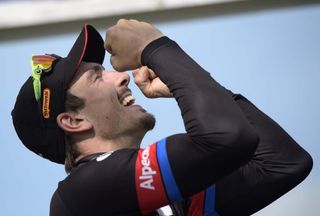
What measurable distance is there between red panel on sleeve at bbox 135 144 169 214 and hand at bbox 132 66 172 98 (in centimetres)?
26

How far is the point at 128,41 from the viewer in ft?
3.16

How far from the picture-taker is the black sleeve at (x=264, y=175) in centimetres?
105

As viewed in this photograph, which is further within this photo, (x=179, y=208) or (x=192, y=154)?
(x=179, y=208)

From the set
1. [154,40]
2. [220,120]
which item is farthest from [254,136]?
[154,40]

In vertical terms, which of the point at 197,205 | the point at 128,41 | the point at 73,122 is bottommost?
the point at 197,205

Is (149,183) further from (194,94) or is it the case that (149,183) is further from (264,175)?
(264,175)

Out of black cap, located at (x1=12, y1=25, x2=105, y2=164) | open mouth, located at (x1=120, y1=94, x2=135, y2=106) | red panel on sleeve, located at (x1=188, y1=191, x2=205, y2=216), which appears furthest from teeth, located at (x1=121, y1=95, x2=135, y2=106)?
red panel on sleeve, located at (x1=188, y1=191, x2=205, y2=216)

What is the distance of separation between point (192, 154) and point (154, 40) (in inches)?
8.4

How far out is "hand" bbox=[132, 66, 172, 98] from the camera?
3.72 ft

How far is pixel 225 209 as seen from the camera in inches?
41.0

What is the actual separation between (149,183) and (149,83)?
0.33 metres

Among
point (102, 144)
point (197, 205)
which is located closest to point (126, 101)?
point (102, 144)

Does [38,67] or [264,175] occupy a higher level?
[38,67]

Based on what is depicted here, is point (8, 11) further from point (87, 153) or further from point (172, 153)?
point (172, 153)
